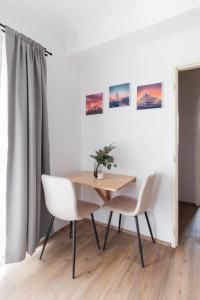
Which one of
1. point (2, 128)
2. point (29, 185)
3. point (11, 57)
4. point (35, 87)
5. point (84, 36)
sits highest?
point (84, 36)

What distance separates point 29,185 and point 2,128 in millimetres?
616

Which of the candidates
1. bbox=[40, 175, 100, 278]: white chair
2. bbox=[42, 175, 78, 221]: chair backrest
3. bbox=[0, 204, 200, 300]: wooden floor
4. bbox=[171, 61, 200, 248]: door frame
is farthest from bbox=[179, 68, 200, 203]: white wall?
bbox=[42, 175, 78, 221]: chair backrest

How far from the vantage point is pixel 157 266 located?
5.85ft

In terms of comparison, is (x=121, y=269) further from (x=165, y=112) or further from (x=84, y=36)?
(x=84, y=36)

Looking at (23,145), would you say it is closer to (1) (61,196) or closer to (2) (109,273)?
(1) (61,196)

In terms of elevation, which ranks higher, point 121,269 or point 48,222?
point 48,222

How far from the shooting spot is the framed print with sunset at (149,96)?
2160 mm

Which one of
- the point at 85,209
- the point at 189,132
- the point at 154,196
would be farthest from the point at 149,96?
the point at 189,132

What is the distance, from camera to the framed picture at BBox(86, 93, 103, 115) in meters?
2.62

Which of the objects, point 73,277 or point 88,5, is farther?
point 88,5

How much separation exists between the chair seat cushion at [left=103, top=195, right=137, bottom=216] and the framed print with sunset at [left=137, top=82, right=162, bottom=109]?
1.16m

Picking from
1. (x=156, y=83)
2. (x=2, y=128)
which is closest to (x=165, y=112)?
(x=156, y=83)

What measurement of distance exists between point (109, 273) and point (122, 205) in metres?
0.65

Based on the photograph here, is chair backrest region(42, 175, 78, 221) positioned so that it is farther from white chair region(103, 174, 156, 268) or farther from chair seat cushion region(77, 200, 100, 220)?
white chair region(103, 174, 156, 268)
